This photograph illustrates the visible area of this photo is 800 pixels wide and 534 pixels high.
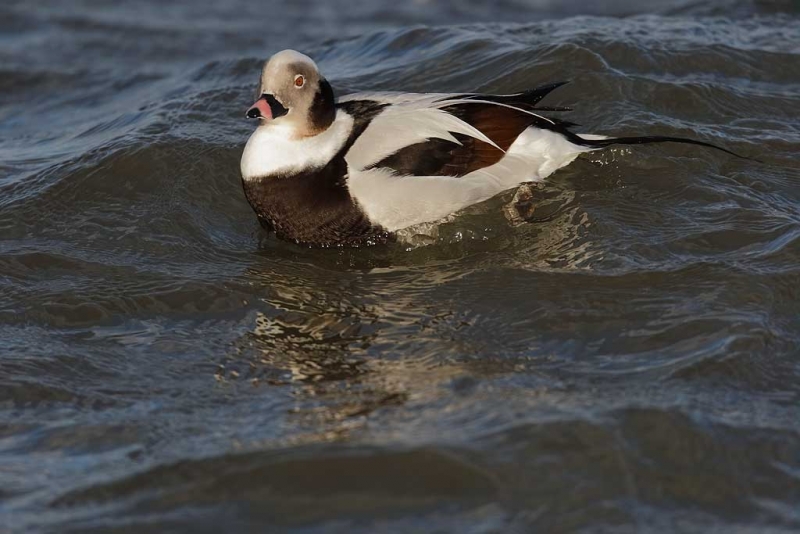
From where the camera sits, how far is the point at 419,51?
8.50 metres

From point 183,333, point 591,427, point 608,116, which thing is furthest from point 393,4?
point 591,427

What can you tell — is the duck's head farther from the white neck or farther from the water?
the water

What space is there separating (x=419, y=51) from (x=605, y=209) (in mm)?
3079

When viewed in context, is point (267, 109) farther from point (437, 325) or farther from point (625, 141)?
point (625, 141)

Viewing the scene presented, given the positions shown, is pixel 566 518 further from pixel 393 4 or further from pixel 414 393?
pixel 393 4

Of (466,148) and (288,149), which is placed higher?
(288,149)

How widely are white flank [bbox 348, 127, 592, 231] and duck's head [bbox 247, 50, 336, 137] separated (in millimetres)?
391

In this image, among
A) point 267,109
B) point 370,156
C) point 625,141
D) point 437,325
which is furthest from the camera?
point 625,141

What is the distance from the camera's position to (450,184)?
5.79m

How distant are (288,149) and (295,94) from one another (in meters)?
0.28

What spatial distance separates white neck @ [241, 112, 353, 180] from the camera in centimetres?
576

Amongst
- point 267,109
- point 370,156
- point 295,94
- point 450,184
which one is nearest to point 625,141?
point 450,184

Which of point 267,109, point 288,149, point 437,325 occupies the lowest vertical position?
point 437,325

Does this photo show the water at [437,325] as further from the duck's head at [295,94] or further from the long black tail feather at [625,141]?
the duck's head at [295,94]
